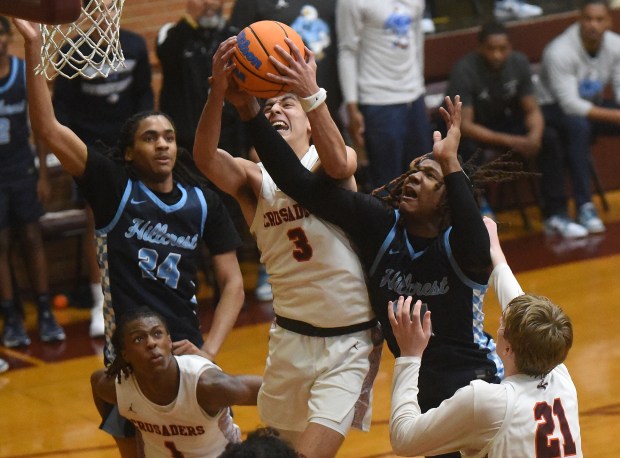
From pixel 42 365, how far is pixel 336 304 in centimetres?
358

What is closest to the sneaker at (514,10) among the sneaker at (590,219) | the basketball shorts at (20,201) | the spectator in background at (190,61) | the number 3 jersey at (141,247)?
the sneaker at (590,219)

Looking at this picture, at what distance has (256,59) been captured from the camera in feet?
14.1

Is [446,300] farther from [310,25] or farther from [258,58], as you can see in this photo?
[310,25]

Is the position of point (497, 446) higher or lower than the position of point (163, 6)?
higher

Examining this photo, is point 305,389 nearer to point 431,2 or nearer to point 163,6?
point 163,6

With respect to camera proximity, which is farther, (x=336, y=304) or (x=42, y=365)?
(x=42, y=365)

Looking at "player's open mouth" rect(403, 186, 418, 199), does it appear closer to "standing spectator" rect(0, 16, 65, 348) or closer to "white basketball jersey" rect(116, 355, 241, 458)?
"white basketball jersey" rect(116, 355, 241, 458)

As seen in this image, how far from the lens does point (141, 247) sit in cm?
499

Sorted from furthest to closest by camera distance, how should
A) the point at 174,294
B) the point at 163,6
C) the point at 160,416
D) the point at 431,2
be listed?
1. the point at 431,2
2. the point at 163,6
3. the point at 174,294
4. the point at 160,416

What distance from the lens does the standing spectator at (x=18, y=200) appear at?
7973 millimetres

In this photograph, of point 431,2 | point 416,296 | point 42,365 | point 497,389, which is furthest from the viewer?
point 431,2

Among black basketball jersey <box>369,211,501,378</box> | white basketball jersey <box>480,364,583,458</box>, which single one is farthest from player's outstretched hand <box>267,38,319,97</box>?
white basketball jersey <box>480,364,583,458</box>

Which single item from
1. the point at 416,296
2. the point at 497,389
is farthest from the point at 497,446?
the point at 416,296

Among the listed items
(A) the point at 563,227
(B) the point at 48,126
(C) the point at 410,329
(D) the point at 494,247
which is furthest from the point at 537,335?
(A) the point at 563,227
